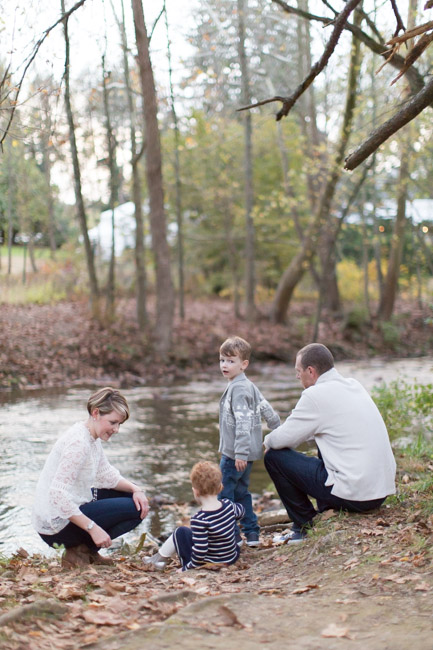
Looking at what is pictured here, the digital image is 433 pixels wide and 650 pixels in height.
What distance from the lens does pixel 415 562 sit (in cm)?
446

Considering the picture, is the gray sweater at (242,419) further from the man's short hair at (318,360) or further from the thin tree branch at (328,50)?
the thin tree branch at (328,50)

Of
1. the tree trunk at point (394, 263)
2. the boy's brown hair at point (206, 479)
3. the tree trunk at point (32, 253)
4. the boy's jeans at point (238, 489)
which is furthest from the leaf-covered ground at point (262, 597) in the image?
the tree trunk at point (32, 253)

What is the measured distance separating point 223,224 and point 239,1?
9.18 metres

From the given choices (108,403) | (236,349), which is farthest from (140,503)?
(236,349)

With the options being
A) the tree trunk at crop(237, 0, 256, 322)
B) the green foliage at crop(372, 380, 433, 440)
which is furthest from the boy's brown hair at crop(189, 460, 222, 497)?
the tree trunk at crop(237, 0, 256, 322)

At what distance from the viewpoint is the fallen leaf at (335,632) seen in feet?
11.3

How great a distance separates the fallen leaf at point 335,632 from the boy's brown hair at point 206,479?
1.70 meters

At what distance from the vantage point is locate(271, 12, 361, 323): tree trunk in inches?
681

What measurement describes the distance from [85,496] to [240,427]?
52.9 inches

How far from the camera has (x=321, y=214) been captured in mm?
20875

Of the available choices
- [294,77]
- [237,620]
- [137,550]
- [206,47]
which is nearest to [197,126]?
[294,77]

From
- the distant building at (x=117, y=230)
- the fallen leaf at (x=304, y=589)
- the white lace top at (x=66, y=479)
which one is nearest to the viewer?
the fallen leaf at (x=304, y=589)

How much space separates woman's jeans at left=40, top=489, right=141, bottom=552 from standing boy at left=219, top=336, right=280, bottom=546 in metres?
0.87

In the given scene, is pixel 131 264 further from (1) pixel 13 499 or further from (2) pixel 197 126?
(1) pixel 13 499
